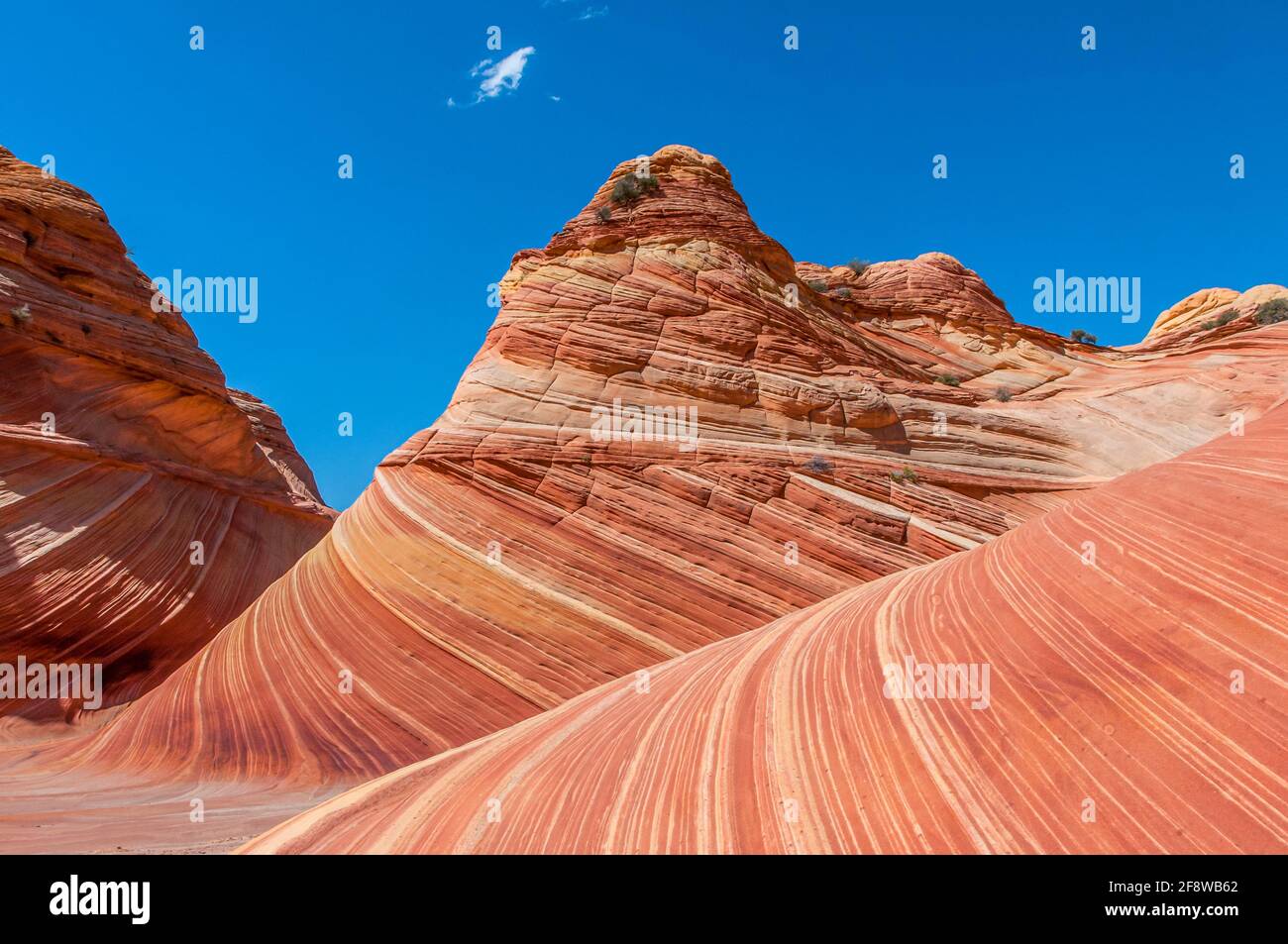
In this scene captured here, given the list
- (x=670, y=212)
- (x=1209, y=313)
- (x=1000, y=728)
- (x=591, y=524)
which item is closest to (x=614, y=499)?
(x=591, y=524)

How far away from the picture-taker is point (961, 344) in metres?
19.5

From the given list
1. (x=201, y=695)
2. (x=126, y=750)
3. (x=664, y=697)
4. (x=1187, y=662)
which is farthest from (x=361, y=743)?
(x=1187, y=662)

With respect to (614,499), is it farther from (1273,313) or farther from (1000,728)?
Answer: (1273,313)

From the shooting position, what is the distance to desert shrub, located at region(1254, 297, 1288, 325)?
20.1 metres

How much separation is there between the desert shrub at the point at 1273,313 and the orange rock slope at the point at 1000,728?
21.2 metres

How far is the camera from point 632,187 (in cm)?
1585

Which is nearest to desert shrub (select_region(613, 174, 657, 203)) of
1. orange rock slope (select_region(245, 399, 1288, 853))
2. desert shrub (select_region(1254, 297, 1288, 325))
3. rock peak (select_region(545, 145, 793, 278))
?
rock peak (select_region(545, 145, 793, 278))

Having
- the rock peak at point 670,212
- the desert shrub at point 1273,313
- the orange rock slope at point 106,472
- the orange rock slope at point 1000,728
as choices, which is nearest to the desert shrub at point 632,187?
the rock peak at point 670,212

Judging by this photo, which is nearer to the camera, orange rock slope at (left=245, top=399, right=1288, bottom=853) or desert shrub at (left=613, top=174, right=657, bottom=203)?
orange rock slope at (left=245, top=399, right=1288, bottom=853)

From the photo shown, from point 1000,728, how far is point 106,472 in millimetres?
21418

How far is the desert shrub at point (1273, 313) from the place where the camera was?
20141 millimetres

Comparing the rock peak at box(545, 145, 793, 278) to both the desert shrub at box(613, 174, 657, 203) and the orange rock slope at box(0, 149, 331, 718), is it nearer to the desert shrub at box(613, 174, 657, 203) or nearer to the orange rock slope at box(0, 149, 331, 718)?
the desert shrub at box(613, 174, 657, 203)

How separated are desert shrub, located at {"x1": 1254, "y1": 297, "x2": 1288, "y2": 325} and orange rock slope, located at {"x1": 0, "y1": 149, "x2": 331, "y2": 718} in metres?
32.1

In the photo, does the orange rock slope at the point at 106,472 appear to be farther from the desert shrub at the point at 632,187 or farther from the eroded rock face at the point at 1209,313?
the eroded rock face at the point at 1209,313
